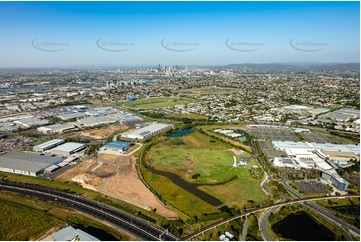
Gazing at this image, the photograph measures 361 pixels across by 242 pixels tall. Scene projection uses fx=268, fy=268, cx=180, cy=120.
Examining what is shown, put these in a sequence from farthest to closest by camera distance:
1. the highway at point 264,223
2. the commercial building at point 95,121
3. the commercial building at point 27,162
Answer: the commercial building at point 95,121 → the commercial building at point 27,162 → the highway at point 264,223

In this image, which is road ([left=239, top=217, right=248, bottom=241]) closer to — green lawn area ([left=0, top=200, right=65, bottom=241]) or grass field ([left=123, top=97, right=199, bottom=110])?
green lawn area ([left=0, top=200, right=65, bottom=241])

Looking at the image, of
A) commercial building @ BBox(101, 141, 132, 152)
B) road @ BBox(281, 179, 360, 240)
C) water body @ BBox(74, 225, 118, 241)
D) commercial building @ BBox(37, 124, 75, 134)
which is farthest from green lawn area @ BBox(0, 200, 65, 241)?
commercial building @ BBox(37, 124, 75, 134)

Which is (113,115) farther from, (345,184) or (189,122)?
(345,184)

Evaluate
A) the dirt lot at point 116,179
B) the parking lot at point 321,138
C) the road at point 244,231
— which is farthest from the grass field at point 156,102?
the road at point 244,231

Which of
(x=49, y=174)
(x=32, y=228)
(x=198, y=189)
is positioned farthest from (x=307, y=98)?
(x=32, y=228)

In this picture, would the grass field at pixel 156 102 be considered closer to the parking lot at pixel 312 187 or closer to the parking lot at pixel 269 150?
the parking lot at pixel 269 150

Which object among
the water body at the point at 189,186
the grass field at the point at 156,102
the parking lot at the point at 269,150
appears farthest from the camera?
the grass field at the point at 156,102
